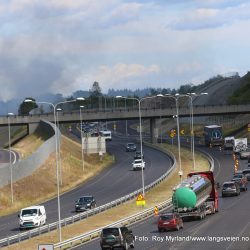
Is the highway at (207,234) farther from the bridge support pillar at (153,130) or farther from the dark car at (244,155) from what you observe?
the bridge support pillar at (153,130)

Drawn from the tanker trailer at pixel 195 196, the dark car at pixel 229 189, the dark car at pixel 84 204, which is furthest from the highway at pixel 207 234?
the dark car at pixel 84 204

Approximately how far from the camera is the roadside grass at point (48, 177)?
8856 centimetres

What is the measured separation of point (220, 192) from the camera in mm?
85250

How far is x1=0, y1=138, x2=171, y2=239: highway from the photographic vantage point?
241ft

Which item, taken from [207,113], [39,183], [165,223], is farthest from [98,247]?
[207,113]

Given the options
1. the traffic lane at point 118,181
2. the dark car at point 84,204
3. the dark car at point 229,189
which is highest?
the dark car at point 229,189

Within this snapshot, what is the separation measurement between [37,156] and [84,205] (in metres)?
31.8

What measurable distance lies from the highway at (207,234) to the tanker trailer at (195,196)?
2.49 feet

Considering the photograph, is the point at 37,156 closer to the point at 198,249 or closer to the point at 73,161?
the point at 73,161

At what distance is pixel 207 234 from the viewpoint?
5084 centimetres

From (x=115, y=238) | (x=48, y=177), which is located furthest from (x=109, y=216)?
(x=48, y=177)

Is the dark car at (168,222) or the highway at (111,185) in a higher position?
the dark car at (168,222)

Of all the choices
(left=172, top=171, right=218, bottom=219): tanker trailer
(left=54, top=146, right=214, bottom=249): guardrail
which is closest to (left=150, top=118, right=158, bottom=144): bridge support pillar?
(left=54, top=146, right=214, bottom=249): guardrail

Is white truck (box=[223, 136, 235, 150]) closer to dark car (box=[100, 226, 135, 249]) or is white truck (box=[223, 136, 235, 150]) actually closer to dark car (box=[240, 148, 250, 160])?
dark car (box=[240, 148, 250, 160])
